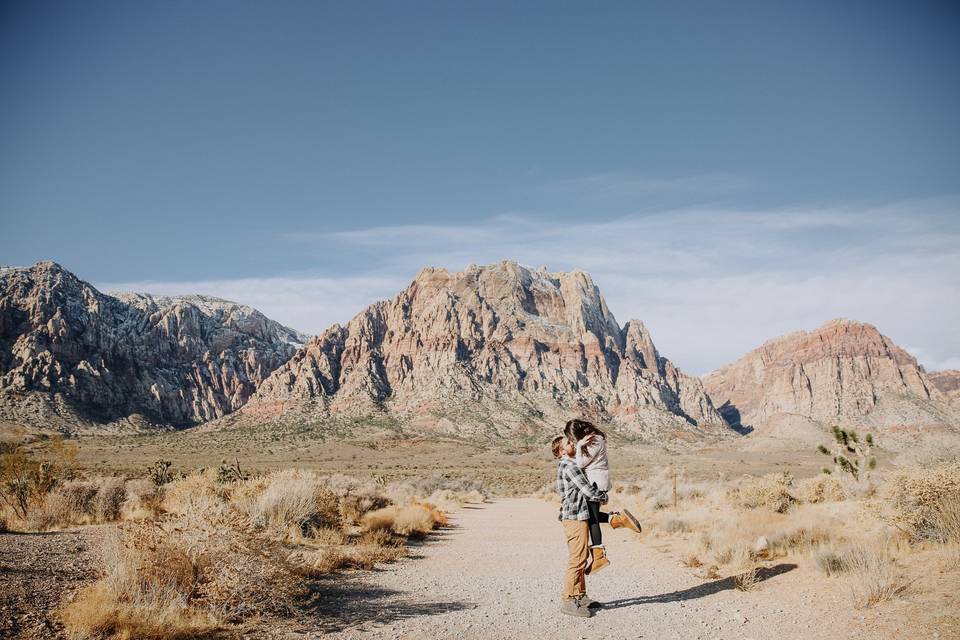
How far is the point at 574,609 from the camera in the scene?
6758 mm

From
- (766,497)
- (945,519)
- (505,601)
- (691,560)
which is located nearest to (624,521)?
(505,601)

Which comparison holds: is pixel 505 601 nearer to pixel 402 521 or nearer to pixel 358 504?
pixel 402 521

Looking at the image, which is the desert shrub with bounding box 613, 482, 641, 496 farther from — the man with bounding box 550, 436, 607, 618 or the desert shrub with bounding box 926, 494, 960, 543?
the man with bounding box 550, 436, 607, 618

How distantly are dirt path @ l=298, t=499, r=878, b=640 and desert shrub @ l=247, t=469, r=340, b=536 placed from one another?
7.99 feet

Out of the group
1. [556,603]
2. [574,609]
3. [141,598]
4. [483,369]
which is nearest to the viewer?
[141,598]

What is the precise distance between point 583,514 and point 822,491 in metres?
18.0

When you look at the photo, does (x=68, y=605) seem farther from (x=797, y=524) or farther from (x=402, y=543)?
(x=797, y=524)

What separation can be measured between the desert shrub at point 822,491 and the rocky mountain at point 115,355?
121 meters

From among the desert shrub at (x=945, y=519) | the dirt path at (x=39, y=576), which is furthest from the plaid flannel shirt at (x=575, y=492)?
the desert shrub at (x=945, y=519)

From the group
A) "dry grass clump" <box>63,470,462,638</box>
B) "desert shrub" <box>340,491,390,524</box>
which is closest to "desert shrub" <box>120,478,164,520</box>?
"desert shrub" <box>340,491,390,524</box>

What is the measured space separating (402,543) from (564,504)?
7.08 m

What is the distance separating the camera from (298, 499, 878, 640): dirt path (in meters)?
6.08

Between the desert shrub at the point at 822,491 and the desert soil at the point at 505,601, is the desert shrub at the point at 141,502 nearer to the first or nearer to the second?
the desert soil at the point at 505,601

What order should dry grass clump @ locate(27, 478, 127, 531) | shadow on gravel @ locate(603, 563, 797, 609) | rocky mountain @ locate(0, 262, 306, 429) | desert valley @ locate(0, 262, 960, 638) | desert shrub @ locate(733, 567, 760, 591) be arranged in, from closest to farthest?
1. desert valley @ locate(0, 262, 960, 638)
2. shadow on gravel @ locate(603, 563, 797, 609)
3. desert shrub @ locate(733, 567, 760, 591)
4. dry grass clump @ locate(27, 478, 127, 531)
5. rocky mountain @ locate(0, 262, 306, 429)
